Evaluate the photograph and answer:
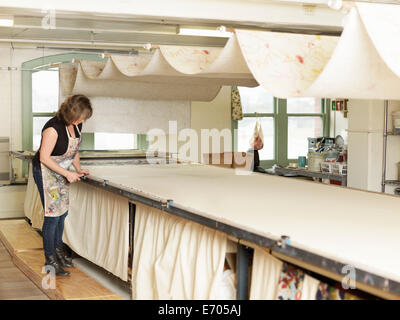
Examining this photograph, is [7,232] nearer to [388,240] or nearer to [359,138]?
[359,138]

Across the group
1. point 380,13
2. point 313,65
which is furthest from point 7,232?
point 380,13

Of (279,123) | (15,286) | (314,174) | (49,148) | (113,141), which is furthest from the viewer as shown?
(279,123)

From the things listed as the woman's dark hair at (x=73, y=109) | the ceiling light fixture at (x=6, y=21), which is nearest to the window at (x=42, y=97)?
the ceiling light fixture at (x=6, y=21)

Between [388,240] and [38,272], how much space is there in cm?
314

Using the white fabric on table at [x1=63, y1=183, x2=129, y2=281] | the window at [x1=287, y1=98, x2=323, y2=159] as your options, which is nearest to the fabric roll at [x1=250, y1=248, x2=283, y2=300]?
the white fabric on table at [x1=63, y1=183, x2=129, y2=281]

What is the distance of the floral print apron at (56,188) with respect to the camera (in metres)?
4.52

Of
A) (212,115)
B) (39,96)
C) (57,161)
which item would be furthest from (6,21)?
(212,115)

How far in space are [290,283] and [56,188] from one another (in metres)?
2.50

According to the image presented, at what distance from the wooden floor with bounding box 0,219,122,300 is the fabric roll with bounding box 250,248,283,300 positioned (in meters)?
1.60

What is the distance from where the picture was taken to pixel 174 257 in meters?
3.55

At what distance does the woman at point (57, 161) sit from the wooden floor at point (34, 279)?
0.16 meters

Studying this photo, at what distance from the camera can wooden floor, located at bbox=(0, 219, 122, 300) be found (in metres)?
4.29

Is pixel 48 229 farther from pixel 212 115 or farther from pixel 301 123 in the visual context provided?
pixel 301 123
